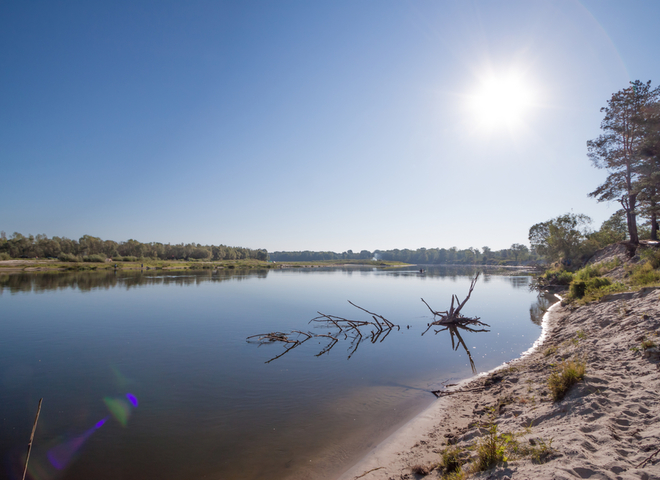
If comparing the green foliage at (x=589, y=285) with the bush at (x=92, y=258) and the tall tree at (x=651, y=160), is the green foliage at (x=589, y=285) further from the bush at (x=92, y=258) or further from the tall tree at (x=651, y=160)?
the bush at (x=92, y=258)

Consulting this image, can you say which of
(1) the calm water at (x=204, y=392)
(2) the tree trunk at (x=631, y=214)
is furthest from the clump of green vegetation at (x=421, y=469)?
(2) the tree trunk at (x=631, y=214)

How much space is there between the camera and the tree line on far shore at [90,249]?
4053 inches

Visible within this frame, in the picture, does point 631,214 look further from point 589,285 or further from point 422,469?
point 422,469

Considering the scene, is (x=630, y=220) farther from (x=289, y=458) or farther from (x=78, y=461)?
(x=78, y=461)

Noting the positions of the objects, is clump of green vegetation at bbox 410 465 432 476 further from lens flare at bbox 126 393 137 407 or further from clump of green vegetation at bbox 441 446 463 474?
lens flare at bbox 126 393 137 407

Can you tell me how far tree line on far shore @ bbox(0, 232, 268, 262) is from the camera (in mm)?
102938

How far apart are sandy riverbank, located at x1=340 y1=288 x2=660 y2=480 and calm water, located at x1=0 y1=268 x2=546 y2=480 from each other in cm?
109

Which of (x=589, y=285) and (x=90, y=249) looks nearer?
(x=589, y=285)

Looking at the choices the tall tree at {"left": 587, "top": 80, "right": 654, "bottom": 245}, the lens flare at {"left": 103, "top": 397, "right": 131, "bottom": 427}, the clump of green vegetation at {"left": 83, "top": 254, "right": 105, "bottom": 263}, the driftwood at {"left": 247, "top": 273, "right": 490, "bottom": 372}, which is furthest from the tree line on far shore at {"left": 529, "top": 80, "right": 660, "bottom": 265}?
the clump of green vegetation at {"left": 83, "top": 254, "right": 105, "bottom": 263}

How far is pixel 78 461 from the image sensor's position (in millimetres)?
6844

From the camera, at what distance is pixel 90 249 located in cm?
11588

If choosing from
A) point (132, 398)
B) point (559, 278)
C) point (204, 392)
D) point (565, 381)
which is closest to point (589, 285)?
point (565, 381)

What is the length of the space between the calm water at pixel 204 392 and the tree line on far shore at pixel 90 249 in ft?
366

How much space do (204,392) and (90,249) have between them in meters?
140
